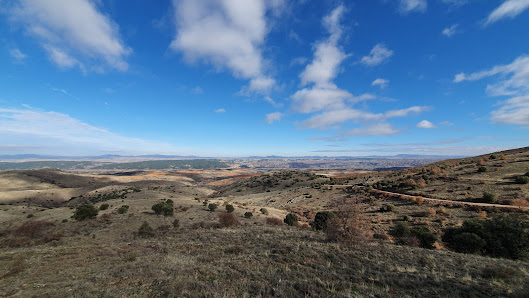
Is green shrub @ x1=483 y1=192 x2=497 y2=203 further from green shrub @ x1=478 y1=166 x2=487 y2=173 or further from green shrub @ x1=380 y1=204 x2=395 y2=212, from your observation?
green shrub @ x1=478 y1=166 x2=487 y2=173

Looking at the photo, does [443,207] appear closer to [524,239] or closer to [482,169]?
[524,239]

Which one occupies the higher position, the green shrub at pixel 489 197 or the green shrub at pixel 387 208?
the green shrub at pixel 489 197

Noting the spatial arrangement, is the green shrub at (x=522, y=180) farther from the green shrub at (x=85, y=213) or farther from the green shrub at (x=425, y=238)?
the green shrub at (x=85, y=213)

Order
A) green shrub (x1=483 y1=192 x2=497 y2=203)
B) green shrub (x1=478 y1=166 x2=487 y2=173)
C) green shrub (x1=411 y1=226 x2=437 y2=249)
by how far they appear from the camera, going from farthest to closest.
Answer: green shrub (x1=478 y1=166 x2=487 y2=173), green shrub (x1=483 y1=192 x2=497 y2=203), green shrub (x1=411 y1=226 x2=437 y2=249)

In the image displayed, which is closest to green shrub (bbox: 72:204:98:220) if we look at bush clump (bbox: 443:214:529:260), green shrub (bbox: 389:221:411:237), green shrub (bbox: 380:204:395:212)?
green shrub (bbox: 389:221:411:237)

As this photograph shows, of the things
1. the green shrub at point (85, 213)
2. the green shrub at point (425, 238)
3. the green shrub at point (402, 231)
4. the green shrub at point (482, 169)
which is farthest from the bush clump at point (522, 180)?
the green shrub at point (85, 213)

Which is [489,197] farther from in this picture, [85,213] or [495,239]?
[85,213]

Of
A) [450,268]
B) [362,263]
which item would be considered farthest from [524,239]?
[362,263]
